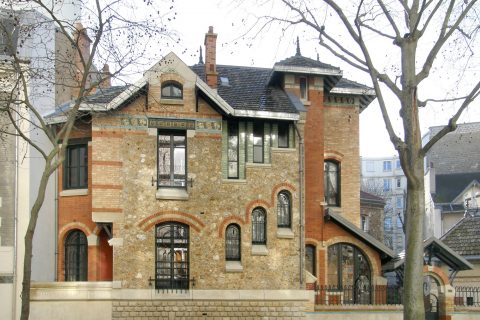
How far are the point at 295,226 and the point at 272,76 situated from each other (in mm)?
6074

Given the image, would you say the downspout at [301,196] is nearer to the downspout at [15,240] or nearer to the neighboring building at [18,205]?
the neighboring building at [18,205]

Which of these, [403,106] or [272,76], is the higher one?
[272,76]

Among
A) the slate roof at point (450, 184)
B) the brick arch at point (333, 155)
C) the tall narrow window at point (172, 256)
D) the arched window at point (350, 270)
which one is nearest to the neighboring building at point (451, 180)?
the slate roof at point (450, 184)

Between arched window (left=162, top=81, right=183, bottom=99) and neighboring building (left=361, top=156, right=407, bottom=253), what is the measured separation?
238 feet

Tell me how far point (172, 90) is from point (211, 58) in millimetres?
2250

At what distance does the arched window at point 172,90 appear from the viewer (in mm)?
28250

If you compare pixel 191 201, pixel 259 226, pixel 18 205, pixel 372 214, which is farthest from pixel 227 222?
pixel 372 214

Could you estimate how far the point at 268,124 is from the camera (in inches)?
1142

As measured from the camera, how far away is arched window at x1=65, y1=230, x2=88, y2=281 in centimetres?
2817

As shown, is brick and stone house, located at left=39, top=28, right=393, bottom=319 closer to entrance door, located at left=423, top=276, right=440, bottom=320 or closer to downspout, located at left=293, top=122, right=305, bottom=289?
downspout, located at left=293, top=122, right=305, bottom=289

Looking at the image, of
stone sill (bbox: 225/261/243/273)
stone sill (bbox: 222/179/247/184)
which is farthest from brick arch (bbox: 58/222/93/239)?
stone sill (bbox: 222/179/247/184)

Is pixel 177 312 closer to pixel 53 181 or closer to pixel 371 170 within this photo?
pixel 53 181

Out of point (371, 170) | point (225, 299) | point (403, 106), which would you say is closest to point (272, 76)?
point (225, 299)

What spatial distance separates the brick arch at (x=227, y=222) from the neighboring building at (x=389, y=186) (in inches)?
2813
